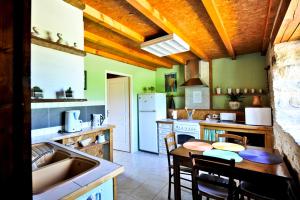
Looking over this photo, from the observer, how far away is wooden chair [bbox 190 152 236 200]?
146 cm

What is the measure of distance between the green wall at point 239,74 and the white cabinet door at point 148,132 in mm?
1659

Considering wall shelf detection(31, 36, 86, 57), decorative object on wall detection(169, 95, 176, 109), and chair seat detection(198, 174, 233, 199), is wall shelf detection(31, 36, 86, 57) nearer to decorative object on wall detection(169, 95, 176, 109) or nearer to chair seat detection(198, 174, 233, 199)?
chair seat detection(198, 174, 233, 199)

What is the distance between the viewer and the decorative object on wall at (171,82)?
189 inches

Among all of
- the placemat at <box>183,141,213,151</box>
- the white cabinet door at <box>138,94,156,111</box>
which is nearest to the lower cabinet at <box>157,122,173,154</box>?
the white cabinet door at <box>138,94,156,111</box>

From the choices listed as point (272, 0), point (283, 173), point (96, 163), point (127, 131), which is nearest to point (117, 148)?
point (127, 131)

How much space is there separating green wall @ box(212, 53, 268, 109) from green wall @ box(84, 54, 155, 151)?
77.7 inches

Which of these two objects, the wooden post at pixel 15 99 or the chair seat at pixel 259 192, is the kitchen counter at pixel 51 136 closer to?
the wooden post at pixel 15 99

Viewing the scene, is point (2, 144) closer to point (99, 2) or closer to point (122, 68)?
point (99, 2)

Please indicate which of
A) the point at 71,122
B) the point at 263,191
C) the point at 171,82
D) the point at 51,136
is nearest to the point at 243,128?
the point at 263,191

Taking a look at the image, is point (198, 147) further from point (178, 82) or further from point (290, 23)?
point (178, 82)

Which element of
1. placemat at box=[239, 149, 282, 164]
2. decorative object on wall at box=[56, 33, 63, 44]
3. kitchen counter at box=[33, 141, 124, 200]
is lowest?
placemat at box=[239, 149, 282, 164]

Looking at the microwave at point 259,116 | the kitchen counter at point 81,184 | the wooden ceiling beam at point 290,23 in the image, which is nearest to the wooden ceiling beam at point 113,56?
the kitchen counter at point 81,184

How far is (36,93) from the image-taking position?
1525 mm

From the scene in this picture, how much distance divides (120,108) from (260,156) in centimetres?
342
